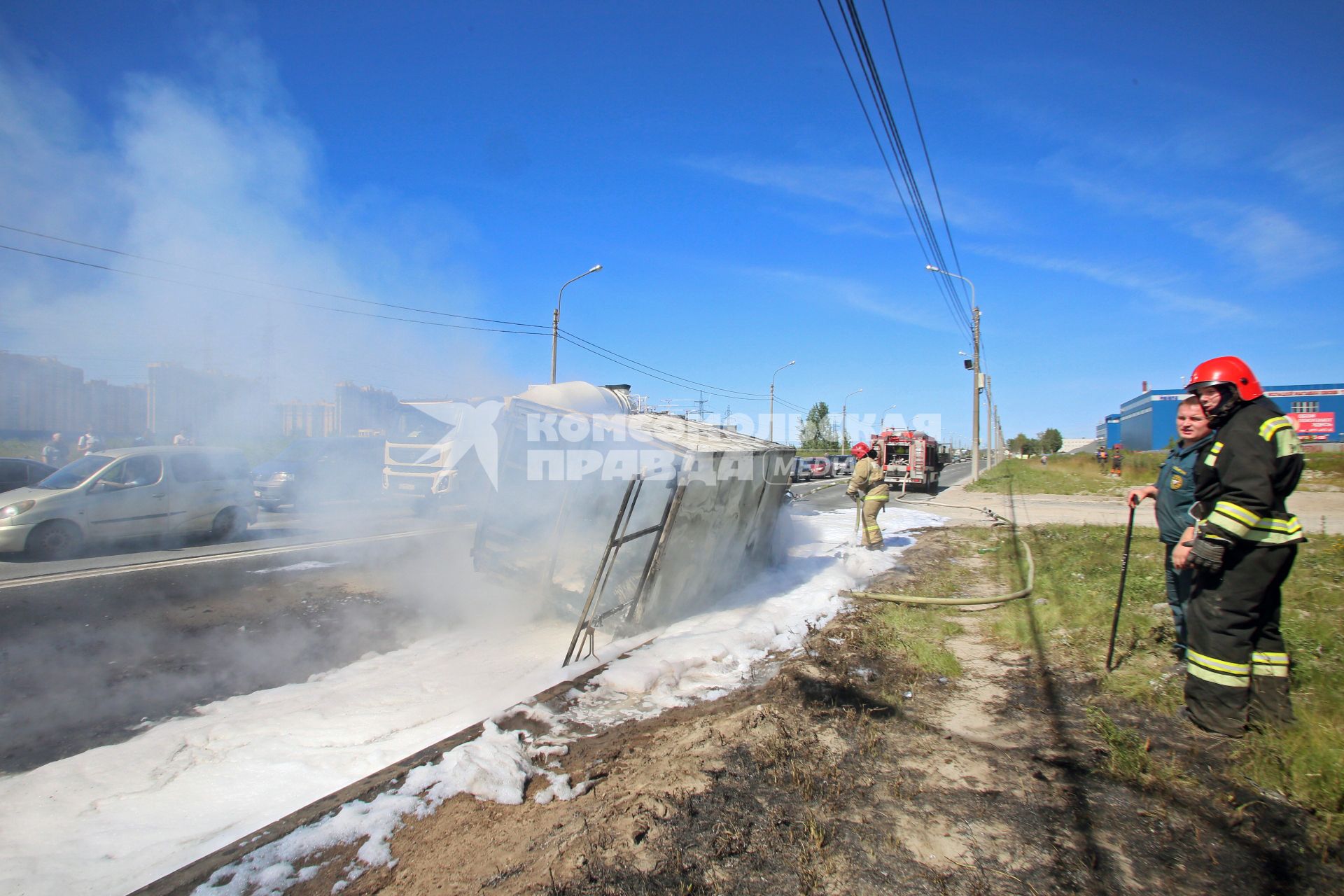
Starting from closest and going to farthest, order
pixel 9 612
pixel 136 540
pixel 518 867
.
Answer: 1. pixel 518 867
2. pixel 9 612
3. pixel 136 540

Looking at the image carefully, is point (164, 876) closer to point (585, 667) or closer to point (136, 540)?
point (585, 667)

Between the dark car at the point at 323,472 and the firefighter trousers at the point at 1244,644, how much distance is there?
10.6 metres

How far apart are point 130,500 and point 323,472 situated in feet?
9.18

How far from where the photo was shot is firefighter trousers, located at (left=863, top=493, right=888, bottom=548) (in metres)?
8.37

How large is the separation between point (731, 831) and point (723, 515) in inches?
131

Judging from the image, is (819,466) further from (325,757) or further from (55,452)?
(325,757)

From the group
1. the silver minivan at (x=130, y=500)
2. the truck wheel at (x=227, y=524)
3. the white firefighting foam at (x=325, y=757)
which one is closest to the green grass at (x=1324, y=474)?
the white firefighting foam at (x=325, y=757)

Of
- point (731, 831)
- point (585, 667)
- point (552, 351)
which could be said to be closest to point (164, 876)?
point (731, 831)

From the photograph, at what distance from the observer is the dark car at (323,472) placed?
10.2 metres

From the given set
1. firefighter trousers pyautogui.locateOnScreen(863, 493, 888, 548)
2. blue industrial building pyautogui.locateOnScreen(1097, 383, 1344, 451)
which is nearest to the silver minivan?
firefighter trousers pyautogui.locateOnScreen(863, 493, 888, 548)

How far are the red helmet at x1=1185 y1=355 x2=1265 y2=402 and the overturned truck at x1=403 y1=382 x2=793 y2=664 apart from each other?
9.71 ft

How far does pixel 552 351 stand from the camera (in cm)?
1998

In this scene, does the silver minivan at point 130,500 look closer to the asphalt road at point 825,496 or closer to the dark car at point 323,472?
the dark car at point 323,472

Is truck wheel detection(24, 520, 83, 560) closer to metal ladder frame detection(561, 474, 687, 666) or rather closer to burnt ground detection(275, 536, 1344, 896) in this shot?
metal ladder frame detection(561, 474, 687, 666)
